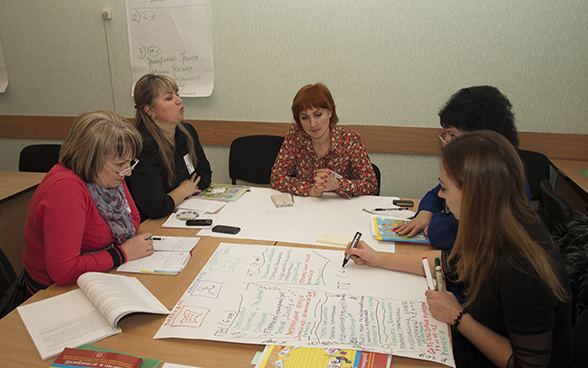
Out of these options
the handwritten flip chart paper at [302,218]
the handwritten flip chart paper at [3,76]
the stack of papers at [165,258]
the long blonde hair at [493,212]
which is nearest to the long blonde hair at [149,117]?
the handwritten flip chart paper at [302,218]

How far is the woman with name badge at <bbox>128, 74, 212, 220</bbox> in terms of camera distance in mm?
1837

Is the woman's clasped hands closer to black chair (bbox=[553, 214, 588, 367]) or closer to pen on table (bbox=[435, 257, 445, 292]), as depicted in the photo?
pen on table (bbox=[435, 257, 445, 292])

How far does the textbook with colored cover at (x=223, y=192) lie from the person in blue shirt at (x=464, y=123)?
3.13ft

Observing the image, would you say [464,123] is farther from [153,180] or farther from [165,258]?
[153,180]

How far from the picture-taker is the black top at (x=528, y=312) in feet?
2.99

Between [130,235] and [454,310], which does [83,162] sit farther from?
[454,310]

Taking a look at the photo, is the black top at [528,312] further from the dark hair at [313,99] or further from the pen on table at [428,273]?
the dark hair at [313,99]

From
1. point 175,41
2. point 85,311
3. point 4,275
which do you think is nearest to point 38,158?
point 175,41

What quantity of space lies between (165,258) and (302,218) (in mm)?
693

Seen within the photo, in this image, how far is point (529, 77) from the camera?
9.08 feet

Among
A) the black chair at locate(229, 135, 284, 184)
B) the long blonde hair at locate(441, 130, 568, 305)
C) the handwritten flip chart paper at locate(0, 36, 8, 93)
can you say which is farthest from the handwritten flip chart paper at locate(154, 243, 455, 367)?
the handwritten flip chart paper at locate(0, 36, 8, 93)

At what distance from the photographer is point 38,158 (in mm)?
2924

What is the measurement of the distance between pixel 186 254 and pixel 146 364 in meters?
0.55

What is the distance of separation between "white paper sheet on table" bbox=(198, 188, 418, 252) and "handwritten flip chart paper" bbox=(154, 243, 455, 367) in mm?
201
